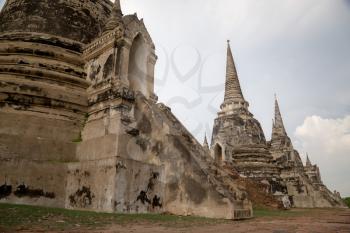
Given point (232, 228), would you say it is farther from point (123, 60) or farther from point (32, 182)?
point (123, 60)

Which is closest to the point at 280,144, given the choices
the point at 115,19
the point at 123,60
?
the point at 115,19

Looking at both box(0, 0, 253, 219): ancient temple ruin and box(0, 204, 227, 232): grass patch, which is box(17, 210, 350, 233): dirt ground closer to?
box(0, 204, 227, 232): grass patch

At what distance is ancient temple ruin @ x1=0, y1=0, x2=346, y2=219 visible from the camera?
824cm

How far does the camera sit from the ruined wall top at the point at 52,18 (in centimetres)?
1247

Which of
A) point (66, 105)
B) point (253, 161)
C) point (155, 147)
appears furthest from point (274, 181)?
point (66, 105)

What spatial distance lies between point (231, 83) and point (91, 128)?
19996 mm

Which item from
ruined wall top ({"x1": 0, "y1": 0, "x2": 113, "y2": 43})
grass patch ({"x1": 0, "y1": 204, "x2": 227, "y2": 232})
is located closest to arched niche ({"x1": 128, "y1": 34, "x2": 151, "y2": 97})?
ruined wall top ({"x1": 0, "y1": 0, "x2": 113, "y2": 43})

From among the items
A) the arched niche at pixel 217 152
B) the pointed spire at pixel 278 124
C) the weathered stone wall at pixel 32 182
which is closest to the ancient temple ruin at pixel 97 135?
the weathered stone wall at pixel 32 182

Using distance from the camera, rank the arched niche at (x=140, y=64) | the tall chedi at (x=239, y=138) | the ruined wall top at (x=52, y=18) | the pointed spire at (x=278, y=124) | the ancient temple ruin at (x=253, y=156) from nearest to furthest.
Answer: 1. the arched niche at (x=140, y=64)
2. the ruined wall top at (x=52, y=18)
3. the ancient temple ruin at (x=253, y=156)
4. the tall chedi at (x=239, y=138)
5. the pointed spire at (x=278, y=124)

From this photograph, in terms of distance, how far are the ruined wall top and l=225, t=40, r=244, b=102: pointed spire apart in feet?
52.2

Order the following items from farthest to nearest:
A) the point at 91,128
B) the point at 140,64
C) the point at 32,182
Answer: the point at 140,64
the point at 91,128
the point at 32,182

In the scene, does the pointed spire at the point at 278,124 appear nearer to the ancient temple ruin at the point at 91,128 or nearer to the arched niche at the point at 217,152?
the arched niche at the point at 217,152

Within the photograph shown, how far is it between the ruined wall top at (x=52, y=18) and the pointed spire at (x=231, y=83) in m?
15.9

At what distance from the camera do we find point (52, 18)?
12.6m
